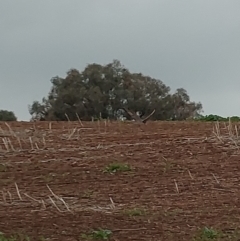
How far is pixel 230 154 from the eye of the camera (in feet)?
28.5

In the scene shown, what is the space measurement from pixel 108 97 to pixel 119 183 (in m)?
16.8

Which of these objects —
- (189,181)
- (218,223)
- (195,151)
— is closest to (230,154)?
(195,151)

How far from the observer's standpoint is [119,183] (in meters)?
7.41

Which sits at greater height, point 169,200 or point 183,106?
point 183,106

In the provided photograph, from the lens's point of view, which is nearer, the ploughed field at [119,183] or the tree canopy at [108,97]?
the ploughed field at [119,183]

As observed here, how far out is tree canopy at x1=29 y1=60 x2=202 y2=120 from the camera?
939 inches

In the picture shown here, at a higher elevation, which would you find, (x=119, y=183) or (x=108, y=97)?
(x=108, y=97)

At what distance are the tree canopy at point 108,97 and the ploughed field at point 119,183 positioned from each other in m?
12.9

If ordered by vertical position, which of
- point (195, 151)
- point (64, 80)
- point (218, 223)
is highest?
point (64, 80)

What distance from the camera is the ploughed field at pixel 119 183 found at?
5738mm

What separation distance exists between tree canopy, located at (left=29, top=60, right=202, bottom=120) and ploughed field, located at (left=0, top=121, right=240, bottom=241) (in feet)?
42.4

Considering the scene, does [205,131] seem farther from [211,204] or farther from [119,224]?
[119,224]

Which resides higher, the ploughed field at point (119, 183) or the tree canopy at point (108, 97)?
the tree canopy at point (108, 97)

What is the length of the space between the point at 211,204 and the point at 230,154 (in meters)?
2.26
